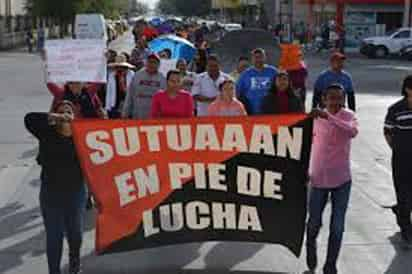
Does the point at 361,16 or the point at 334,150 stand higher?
the point at 361,16

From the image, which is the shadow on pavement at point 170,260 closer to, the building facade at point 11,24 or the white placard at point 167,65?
the white placard at point 167,65

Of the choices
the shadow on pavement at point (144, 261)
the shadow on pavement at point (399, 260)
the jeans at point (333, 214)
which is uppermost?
the jeans at point (333, 214)

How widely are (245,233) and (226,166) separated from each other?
2.01 feet

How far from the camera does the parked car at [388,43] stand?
41.3 metres

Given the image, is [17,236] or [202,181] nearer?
[202,181]

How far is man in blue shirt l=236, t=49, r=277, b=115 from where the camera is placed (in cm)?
997

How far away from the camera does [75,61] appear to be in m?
7.32

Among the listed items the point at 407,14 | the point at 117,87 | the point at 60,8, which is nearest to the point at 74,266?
the point at 117,87

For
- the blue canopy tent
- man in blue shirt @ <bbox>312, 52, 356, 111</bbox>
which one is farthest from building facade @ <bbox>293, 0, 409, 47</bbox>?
man in blue shirt @ <bbox>312, 52, 356, 111</bbox>

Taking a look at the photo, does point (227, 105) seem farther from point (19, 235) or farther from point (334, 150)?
point (19, 235)

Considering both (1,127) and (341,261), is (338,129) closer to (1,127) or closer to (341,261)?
(341,261)

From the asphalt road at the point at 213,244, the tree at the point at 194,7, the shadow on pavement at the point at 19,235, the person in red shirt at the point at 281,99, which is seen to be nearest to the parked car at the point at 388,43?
the asphalt road at the point at 213,244

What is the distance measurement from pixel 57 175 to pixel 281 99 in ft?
11.7

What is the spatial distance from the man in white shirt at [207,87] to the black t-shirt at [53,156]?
4286mm
